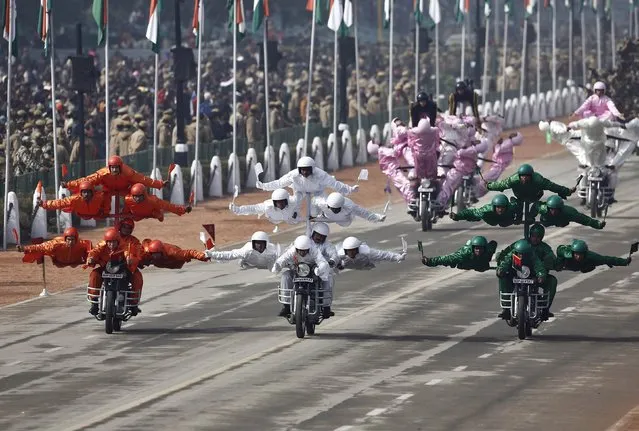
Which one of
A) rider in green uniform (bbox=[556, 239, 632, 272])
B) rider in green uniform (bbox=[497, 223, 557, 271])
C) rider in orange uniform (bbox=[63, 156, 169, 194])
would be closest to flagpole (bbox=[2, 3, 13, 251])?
rider in orange uniform (bbox=[63, 156, 169, 194])

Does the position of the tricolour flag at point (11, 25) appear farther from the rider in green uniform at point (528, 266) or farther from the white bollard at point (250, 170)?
the rider in green uniform at point (528, 266)

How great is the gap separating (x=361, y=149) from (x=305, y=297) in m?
29.1

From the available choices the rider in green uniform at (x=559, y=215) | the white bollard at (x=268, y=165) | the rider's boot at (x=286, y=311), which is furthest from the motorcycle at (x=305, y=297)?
the white bollard at (x=268, y=165)

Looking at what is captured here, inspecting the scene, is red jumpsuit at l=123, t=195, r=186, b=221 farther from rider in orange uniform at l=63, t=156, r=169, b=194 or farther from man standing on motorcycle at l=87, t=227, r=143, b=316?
man standing on motorcycle at l=87, t=227, r=143, b=316

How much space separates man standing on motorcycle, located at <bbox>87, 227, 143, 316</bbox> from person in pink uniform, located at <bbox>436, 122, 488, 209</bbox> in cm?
1227

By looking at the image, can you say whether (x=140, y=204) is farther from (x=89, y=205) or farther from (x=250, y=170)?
(x=250, y=170)

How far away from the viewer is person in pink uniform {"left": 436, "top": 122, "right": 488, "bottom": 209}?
38562 millimetres

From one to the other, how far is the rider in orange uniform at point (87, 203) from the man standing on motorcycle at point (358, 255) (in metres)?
3.00

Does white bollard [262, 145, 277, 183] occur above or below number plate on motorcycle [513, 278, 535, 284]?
above

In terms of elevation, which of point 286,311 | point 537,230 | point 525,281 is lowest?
point 286,311

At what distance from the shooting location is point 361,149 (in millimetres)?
54719

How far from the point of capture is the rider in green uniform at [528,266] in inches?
1009

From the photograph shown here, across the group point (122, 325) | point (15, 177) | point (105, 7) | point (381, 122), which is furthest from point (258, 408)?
point (381, 122)

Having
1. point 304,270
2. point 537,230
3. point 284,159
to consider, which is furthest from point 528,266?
point 284,159
